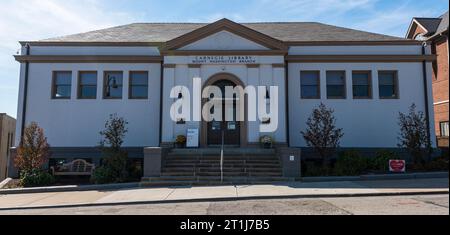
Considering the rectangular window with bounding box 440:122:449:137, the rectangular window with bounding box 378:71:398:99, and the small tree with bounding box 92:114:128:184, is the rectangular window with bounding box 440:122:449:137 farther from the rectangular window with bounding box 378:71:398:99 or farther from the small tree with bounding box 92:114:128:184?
the small tree with bounding box 92:114:128:184

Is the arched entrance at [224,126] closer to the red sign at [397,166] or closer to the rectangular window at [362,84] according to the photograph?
the rectangular window at [362,84]

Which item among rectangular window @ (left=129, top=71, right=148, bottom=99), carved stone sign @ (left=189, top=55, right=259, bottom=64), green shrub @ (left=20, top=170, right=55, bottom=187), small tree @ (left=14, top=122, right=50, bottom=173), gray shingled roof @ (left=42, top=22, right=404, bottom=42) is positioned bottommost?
green shrub @ (left=20, top=170, right=55, bottom=187)

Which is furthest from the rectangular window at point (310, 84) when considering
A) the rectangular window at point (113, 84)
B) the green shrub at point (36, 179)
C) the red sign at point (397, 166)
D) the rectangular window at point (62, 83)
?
the green shrub at point (36, 179)

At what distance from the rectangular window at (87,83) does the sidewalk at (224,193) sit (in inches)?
276

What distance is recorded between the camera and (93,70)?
65.5 ft

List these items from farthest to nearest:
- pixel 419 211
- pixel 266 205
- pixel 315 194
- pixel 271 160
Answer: pixel 271 160 → pixel 315 194 → pixel 266 205 → pixel 419 211

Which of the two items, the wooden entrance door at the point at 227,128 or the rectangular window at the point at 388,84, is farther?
the rectangular window at the point at 388,84

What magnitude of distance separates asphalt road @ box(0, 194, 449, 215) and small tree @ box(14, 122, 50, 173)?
5.57m

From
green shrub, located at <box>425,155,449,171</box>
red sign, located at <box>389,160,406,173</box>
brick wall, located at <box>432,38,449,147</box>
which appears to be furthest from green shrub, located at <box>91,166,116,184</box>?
brick wall, located at <box>432,38,449,147</box>

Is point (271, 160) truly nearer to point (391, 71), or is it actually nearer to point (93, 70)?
Result: point (391, 71)

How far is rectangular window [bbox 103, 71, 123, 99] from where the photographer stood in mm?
19922

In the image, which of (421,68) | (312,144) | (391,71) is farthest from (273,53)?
(421,68)

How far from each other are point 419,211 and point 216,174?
8.71 metres

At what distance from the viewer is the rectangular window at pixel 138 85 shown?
20.0m
